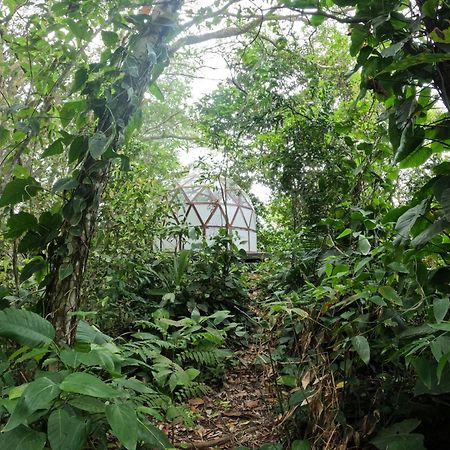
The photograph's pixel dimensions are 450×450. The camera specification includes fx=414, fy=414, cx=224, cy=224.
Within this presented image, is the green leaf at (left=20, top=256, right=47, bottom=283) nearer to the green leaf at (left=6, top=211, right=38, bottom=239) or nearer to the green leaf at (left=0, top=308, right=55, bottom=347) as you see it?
the green leaf at (left=6, top=211, right=38, bottom=239)

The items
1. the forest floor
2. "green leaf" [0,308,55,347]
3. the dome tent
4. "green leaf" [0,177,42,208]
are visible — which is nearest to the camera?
"green leaf" [0,308,55,347]

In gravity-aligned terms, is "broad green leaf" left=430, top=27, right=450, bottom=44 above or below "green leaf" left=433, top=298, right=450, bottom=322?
above

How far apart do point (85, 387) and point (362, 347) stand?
→ 126cm

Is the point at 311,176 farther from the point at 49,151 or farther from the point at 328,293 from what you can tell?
the point at 49,151

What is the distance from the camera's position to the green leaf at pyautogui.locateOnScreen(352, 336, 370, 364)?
6.10 ft

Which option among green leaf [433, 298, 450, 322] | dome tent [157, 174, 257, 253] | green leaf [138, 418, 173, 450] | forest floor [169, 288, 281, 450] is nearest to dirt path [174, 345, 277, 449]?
forest floor [169, 288, 281, 450]

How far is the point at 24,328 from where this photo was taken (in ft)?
4.61

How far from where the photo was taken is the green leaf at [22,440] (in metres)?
1.18

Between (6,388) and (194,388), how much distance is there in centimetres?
112

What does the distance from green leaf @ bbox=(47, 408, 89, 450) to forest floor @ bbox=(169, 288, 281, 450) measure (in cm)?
112

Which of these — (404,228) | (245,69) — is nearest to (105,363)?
(404,228)

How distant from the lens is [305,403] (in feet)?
6.64

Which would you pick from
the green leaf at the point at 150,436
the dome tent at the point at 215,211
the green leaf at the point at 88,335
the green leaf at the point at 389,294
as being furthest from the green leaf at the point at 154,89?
the dome tent at the point at 215,211

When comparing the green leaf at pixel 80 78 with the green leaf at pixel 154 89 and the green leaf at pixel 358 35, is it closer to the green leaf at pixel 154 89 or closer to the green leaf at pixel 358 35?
the green leaf at pixel 154 89
